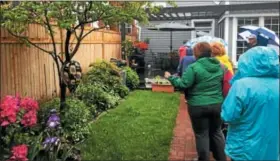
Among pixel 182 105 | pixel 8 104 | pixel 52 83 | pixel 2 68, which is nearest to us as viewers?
pixel 8 104

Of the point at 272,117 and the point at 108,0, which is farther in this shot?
the point at 108,0

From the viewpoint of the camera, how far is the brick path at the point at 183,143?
16.6ft

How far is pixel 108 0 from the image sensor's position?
17.3ft

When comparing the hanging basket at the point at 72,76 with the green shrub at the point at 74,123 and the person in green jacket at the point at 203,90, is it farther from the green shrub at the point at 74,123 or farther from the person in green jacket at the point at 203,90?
the person in green jacket at the point at 203,90

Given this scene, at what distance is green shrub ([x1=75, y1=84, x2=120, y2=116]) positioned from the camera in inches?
307

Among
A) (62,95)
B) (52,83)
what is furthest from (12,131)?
(52,83)

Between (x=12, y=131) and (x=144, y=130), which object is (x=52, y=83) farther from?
(x=12, y=131)

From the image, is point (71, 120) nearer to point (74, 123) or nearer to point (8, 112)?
point (74, 123)

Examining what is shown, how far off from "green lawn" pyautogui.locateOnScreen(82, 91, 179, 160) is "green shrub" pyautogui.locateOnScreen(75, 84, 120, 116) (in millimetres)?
260

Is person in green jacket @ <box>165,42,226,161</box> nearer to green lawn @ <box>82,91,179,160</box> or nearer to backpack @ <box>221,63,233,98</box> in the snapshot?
backpack @ <box>221,63,233,98</box>

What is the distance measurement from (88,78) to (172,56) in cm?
525

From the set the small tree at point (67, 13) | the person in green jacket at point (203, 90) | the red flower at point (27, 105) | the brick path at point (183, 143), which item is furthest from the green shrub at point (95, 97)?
the person in green jacket at point (203, 90)

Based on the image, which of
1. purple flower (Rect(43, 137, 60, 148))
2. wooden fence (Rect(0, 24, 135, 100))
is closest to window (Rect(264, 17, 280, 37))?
wooden fence (Rect(0, 24, 135, 100))

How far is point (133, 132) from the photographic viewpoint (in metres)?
6.21
